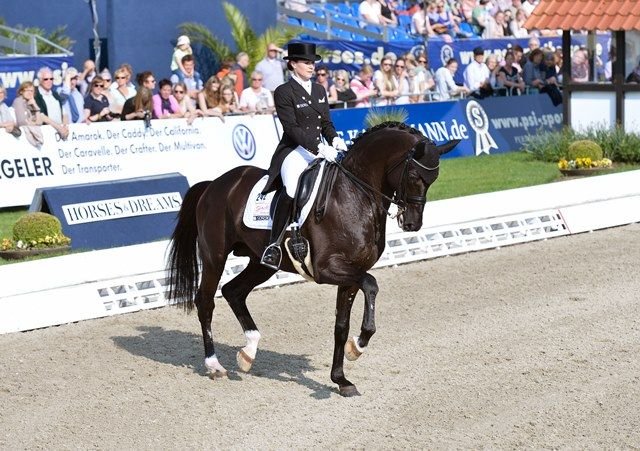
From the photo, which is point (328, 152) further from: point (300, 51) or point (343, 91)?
point (343, 91)

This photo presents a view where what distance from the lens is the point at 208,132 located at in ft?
60.6

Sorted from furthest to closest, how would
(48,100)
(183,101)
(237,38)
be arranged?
1. (237,38)
2. (183,101)
3. (48,100)

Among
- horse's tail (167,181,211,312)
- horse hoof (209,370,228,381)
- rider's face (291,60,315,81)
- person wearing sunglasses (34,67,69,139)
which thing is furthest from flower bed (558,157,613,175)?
horse hoof (209,370,228,381)

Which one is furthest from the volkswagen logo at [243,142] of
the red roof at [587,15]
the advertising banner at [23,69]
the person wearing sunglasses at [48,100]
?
Answer: the red roof at [587,15]

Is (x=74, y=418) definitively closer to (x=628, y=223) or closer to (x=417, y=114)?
(x=628, y=223)

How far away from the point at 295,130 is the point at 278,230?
0.76m

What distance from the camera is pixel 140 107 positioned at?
57.7ft

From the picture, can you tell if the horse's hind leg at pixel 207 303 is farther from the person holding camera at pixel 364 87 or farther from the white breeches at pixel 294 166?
the person holding camera at pixel 364 87

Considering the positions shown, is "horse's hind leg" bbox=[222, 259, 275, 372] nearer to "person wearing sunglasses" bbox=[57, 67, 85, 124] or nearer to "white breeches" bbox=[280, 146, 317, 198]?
"white breeches" bbox=[280, 146, 317, 198]

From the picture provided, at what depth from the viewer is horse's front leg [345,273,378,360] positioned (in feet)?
27.7

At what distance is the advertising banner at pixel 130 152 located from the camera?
1647 centimetres

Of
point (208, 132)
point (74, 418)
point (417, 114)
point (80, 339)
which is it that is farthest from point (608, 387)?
point (417, 114)

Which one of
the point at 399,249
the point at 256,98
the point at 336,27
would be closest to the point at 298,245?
the point at 399,249

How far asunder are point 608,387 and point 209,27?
18881 millimetres
